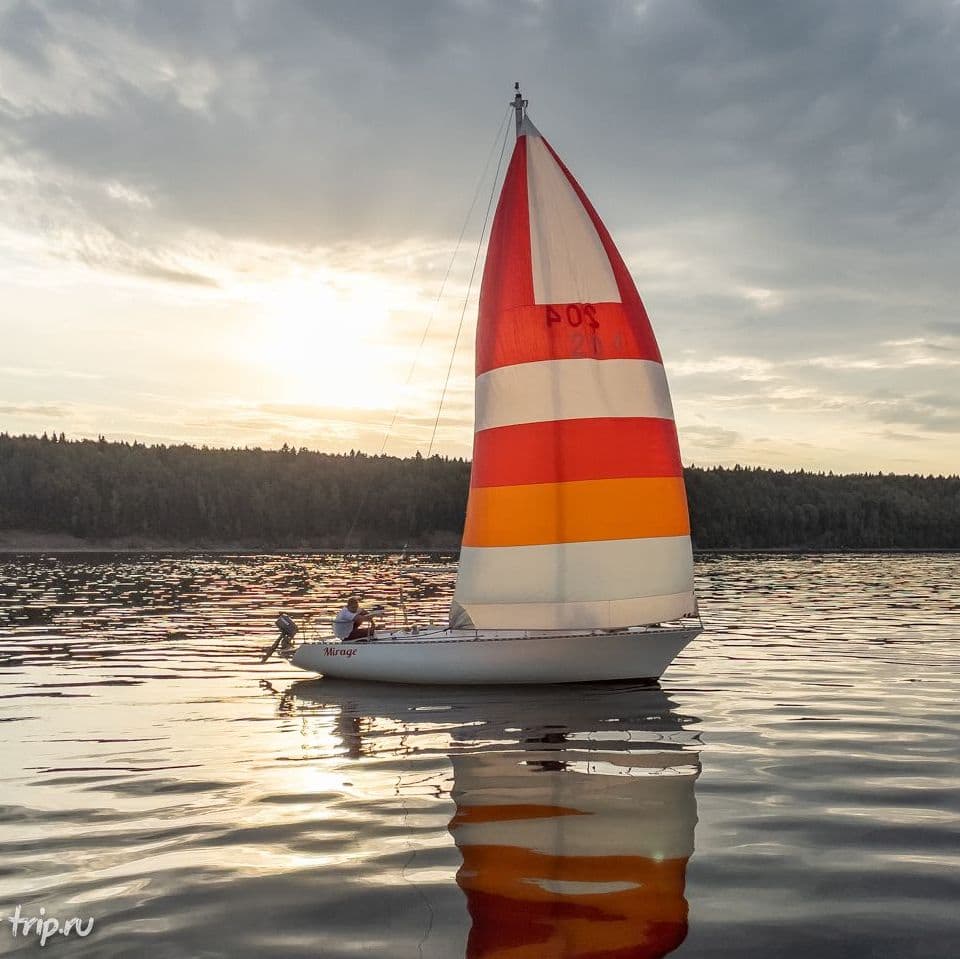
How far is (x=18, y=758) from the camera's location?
53.0ft

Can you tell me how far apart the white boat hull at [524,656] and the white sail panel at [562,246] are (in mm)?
7407

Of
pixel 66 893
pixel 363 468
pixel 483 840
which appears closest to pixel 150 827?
pixel 66 893

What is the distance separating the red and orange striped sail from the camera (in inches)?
886

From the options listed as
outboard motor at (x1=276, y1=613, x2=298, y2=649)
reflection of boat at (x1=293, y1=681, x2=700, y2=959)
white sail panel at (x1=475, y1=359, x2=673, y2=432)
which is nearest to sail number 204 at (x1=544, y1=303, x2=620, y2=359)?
white sail panel at (x1=475, y1=359, x2=673, y2=432)

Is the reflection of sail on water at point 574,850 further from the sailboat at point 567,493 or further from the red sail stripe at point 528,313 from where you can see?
the red sail stripe at point 528,313

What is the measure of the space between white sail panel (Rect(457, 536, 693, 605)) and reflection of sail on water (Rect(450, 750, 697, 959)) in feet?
20.5

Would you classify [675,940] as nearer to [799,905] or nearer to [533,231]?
[799,905]

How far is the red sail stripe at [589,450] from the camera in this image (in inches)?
892

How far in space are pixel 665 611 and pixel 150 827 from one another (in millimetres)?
13040

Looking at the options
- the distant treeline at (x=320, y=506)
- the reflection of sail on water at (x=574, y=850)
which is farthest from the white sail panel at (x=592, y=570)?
the distant treeline at (x=320, y=506)

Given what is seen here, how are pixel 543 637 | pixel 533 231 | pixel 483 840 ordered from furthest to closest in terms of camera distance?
1. pixel 533 231
2. pixel 543 637
3. pixel 483 840

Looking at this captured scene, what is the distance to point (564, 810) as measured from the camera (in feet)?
42.7

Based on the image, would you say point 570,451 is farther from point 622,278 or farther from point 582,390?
point 622,278

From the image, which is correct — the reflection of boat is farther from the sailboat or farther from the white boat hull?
the sailboat
